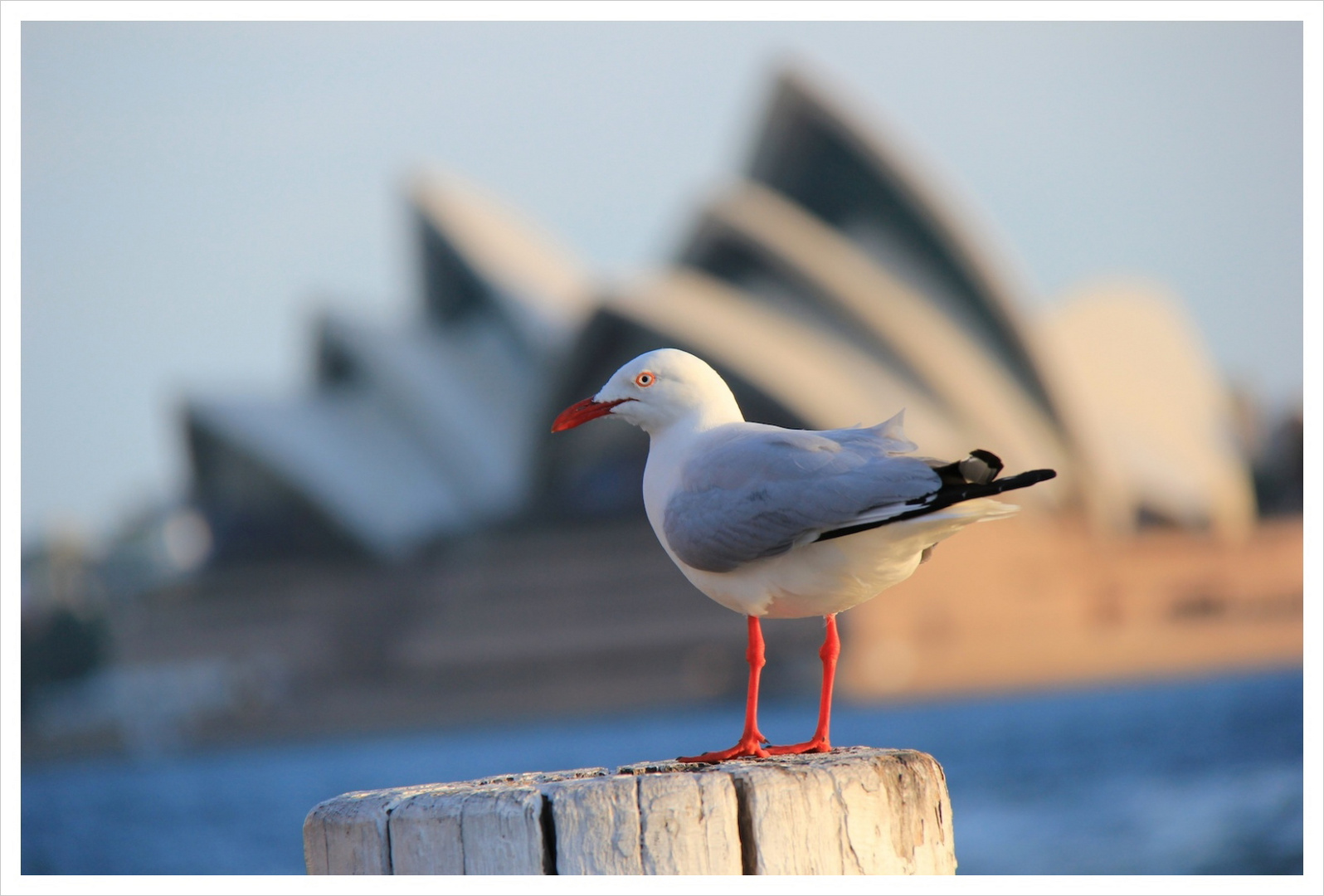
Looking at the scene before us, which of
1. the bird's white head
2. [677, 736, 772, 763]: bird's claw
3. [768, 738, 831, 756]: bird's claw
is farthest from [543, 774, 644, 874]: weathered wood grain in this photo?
the bird's white head

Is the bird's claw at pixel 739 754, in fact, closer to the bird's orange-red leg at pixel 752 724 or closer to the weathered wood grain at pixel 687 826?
the bird's orange-red leg at pixel 752 724

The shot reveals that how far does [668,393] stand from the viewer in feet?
8.39

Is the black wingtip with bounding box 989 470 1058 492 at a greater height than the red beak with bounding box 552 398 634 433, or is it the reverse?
the red beak with bounding box 552 398 634 433

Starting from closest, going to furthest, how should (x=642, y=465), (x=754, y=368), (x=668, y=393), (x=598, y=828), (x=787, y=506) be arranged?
(x=598, y=828)
(x=787, y=506)
(x=668, y=393)
(x=754, y=368)
(x=642, y=465)

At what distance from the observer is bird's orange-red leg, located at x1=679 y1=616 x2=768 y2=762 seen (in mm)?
2275

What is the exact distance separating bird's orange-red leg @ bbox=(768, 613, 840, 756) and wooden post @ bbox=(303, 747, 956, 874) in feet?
0.96

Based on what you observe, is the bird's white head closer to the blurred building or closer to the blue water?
the blue water

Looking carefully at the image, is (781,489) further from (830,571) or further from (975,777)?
(975,777)

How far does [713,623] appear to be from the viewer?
27.7 metres

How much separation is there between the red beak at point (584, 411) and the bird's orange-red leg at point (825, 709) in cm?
55

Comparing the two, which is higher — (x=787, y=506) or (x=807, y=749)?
(x=787, y=506)

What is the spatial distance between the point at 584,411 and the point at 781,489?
1.67ft

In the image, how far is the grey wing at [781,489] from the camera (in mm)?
2191

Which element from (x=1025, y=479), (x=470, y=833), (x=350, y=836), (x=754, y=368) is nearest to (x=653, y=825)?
(x=470, y=833)
